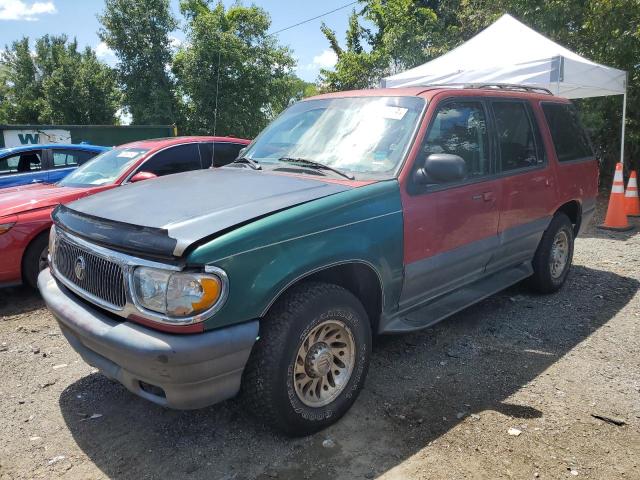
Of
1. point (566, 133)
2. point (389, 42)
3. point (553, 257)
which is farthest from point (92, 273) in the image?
point (389, 42)

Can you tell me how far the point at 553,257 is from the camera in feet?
16.4

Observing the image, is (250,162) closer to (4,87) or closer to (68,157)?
(68,157)

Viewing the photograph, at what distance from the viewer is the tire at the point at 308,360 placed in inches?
99.3

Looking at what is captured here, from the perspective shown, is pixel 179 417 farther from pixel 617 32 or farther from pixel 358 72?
pixel 358 72

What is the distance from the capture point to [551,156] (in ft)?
15.3

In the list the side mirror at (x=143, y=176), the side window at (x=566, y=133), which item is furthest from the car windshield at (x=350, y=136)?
the side window at (x=566, y=133)

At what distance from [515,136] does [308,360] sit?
279 centimetres

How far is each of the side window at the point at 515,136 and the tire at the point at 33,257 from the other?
446cm

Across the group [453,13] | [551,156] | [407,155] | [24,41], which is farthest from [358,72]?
[24,41]

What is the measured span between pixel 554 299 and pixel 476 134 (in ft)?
6.87

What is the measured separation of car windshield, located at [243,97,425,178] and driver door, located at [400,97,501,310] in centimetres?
19

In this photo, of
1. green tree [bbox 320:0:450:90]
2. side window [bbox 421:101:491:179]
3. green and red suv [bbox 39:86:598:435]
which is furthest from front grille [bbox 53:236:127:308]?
green tree [bbox 320:0:450:90]

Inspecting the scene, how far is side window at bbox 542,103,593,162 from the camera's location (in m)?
4.78

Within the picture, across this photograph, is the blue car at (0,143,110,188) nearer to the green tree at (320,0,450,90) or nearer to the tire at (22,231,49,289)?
the tire at (22,231,49,289)
